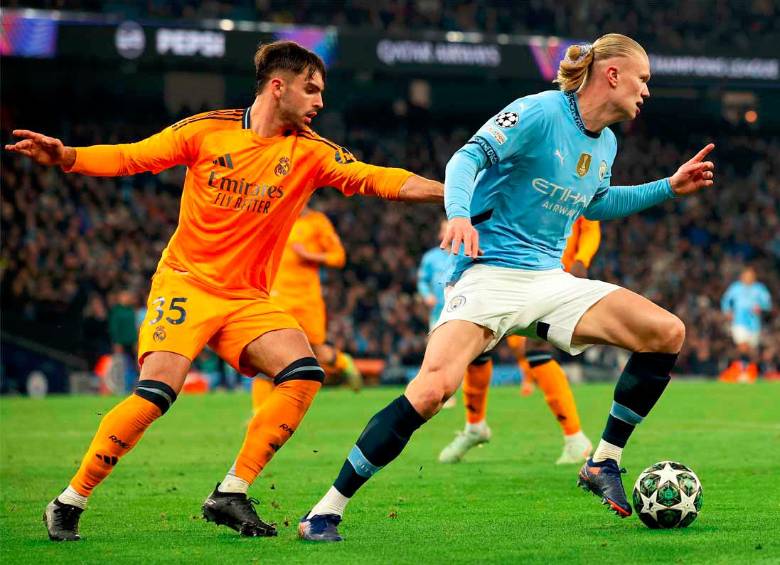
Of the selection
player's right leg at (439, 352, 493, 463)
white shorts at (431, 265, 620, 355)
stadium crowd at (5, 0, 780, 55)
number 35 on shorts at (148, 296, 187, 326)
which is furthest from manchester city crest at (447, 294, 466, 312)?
stadium crowd at (5, 0, 780, 55)

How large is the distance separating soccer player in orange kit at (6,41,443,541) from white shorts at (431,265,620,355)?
2.18 ft

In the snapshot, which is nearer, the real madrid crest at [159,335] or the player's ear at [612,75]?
the real madrid crest at [159,335]

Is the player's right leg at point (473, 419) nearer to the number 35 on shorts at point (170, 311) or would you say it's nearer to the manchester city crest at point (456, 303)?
the manchester city crest at point (456, 303)

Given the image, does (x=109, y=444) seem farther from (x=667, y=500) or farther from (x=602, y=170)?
(x=602, y=170)

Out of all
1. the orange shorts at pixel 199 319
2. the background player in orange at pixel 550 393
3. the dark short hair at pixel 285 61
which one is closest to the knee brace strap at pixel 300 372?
the orange shorts at pixel 199 319

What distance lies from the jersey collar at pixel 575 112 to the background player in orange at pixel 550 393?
298 cm

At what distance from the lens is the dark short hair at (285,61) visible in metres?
6.01

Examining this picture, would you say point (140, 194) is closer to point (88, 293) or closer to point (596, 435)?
point (88, 293)

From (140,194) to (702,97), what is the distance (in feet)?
57.7

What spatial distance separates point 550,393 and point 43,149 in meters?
4.77

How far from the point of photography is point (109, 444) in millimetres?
5688

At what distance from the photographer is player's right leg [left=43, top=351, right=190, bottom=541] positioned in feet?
18.6

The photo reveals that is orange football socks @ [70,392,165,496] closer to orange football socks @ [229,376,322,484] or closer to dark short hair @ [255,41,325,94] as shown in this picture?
orange football socks @ [229,376,322,484]

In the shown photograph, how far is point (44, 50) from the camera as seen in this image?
2597cm
